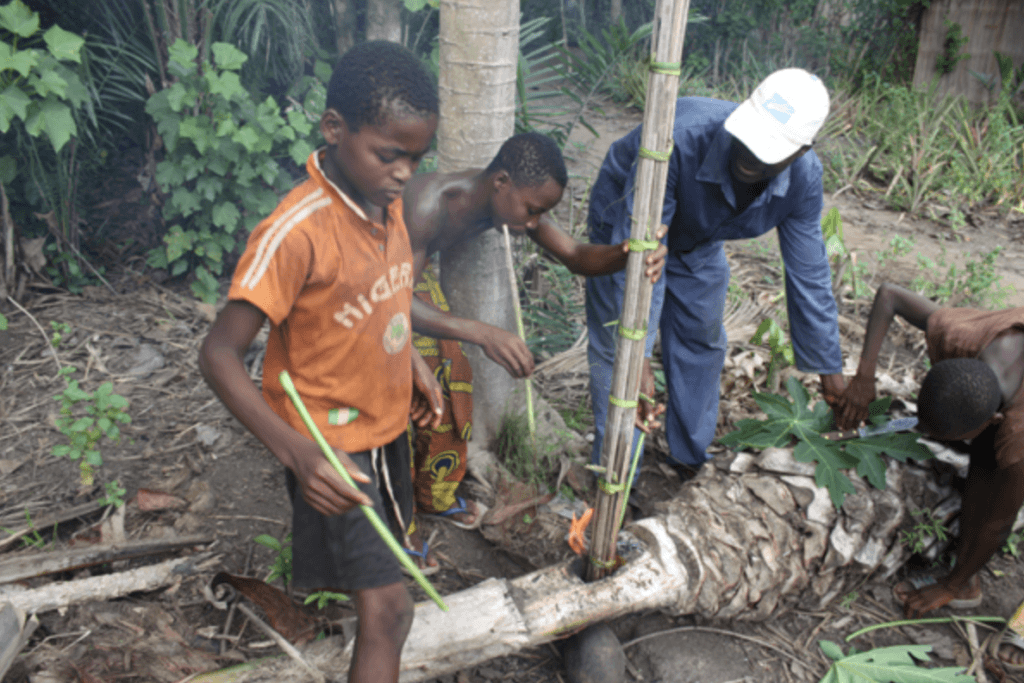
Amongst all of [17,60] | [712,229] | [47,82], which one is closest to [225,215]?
[47,82]

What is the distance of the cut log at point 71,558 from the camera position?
7.32 ft

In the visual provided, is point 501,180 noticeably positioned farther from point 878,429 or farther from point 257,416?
point 878,429

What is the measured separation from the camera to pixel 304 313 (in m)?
1.66

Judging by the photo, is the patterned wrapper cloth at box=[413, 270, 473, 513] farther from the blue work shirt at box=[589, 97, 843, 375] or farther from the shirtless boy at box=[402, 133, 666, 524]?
the blue work shirt at box=[589, 97, 843, 375]

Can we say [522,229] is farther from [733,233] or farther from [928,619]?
[928,619]

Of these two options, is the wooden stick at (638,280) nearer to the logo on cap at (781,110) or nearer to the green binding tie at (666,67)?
the green binding tie at (666,67)

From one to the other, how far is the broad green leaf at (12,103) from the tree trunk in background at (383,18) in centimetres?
216

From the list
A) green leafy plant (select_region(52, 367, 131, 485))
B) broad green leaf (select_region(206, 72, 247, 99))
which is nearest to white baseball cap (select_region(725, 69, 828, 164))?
green leafy plant (select_region(52, 367, 131, 485))

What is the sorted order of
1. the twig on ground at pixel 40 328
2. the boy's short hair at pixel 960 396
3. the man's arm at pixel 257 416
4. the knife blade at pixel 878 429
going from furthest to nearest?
the twig on ground at pixel 40 328, the knife blade at pixel 878 429, the boy's short hair at pixel 960 396, the man's arm at pixel 257 416

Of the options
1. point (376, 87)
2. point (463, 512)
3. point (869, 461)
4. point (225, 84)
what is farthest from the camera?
point (225, 84)

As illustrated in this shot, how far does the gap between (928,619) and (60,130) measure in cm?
414

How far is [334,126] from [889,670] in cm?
227

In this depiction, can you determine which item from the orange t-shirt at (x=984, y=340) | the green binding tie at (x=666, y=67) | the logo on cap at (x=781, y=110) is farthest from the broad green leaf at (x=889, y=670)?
the green binding tie at (x=666, y=67)

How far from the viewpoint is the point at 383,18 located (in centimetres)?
449
